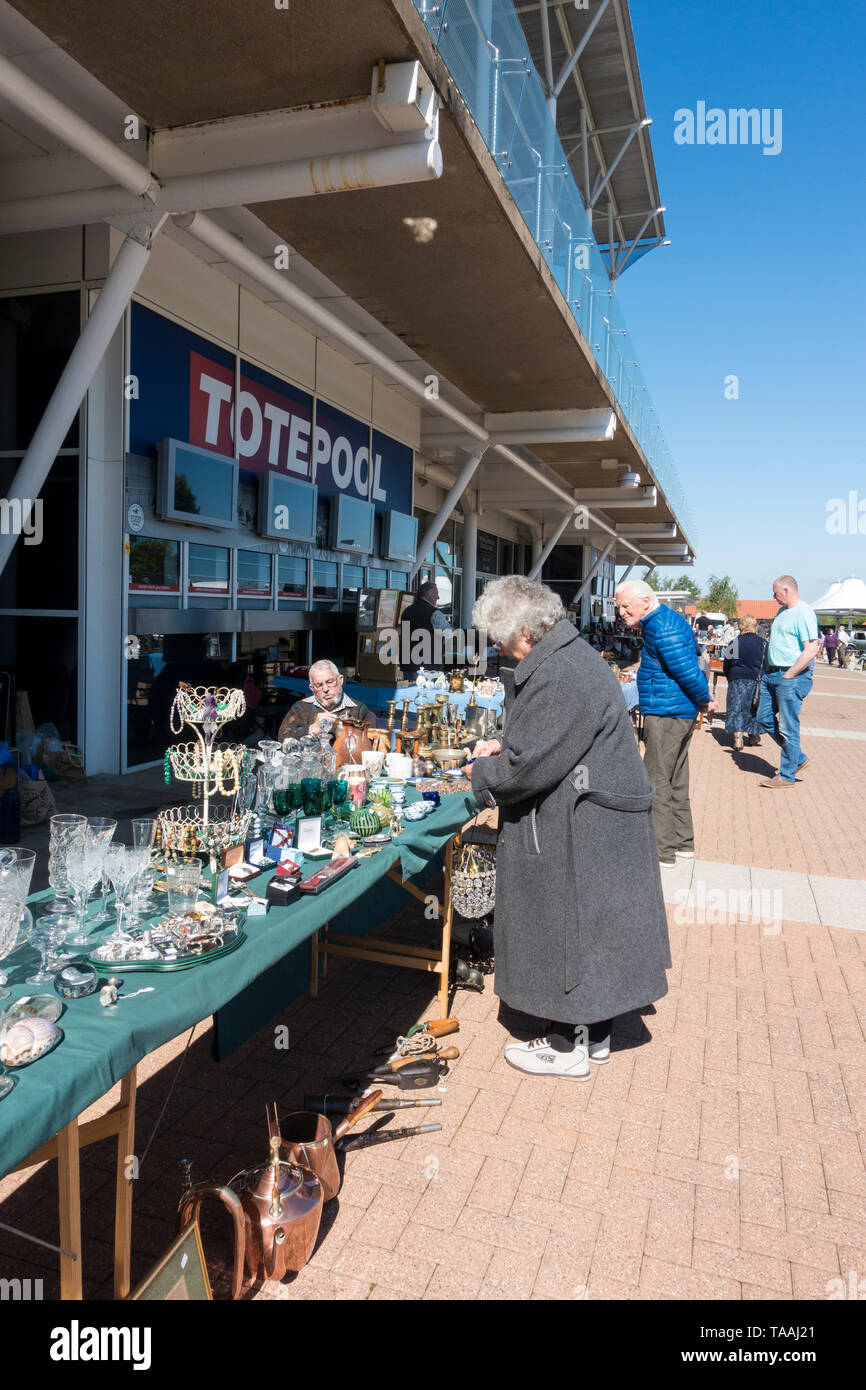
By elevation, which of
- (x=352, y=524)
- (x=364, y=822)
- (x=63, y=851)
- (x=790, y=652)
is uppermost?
(x=352, y=524)

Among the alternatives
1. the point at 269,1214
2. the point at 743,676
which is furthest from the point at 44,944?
the point at 743,676

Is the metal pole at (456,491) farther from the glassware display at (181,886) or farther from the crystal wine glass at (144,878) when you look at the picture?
the glassware display at (181,886)

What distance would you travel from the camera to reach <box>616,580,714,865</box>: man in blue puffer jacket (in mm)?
5562

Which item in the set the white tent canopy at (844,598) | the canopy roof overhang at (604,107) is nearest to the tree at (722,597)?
the white tent canopy at (844,598)

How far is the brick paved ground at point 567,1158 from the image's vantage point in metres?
2.26

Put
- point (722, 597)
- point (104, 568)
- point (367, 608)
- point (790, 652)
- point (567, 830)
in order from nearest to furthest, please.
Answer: point (567, 830) < point (104, 568) < point (790, 652) < point (367, 608) < point (722, 597)

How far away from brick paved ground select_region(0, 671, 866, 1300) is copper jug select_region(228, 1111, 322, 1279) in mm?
85

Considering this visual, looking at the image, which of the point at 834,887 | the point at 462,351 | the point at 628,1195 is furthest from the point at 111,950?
the point at 462,351

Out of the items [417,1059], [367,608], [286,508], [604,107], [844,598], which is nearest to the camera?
[417,1059]

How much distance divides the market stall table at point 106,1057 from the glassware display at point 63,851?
0.13m

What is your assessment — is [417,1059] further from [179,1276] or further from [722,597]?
[722,597]

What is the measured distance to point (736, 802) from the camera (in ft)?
28.5

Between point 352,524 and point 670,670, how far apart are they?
710cm

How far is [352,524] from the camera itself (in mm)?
11734
